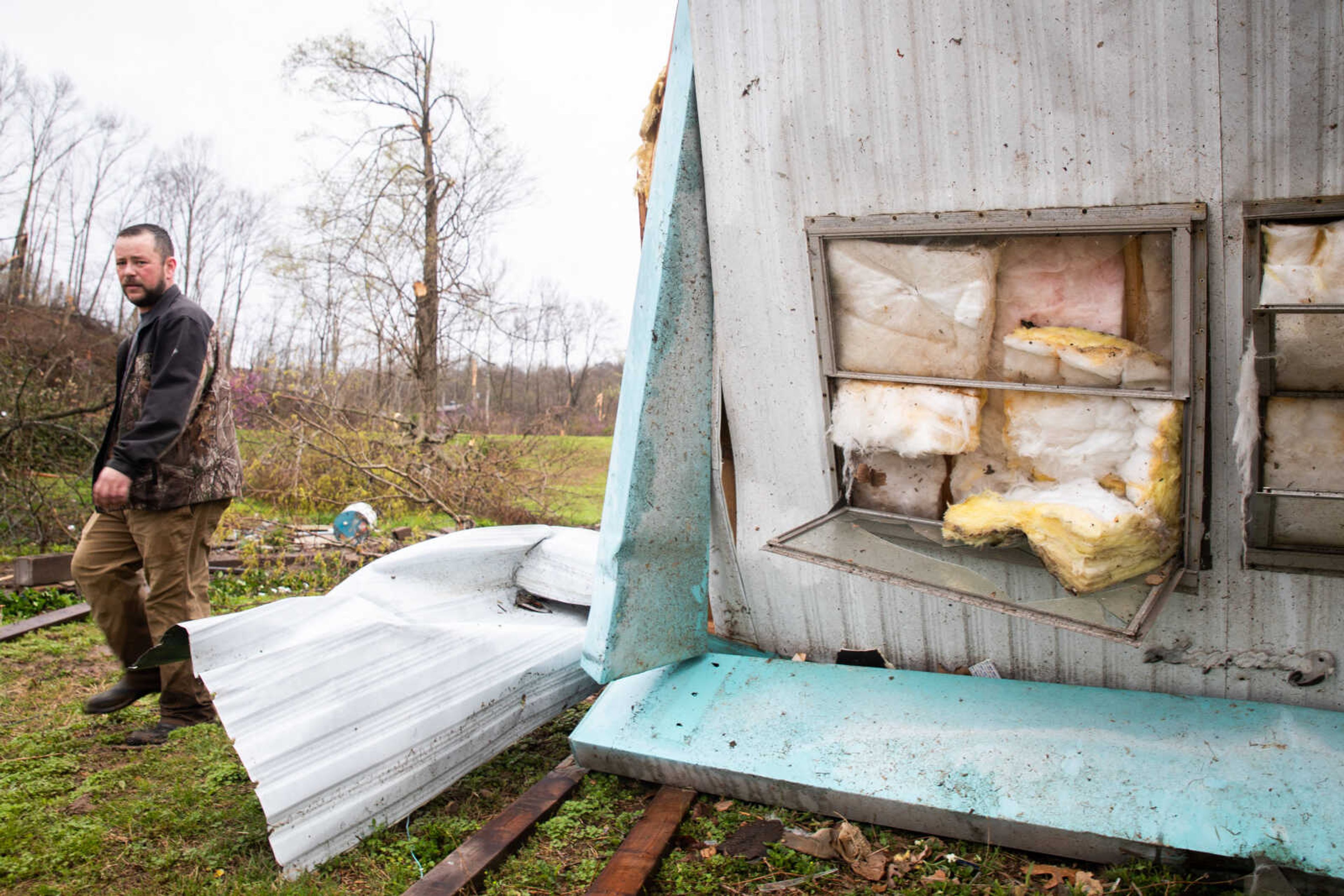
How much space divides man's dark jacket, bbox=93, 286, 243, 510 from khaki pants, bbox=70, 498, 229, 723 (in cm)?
11

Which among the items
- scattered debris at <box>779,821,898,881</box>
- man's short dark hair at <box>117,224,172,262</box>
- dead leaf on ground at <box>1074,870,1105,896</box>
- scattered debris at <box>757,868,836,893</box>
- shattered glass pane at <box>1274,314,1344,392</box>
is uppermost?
man's short dark hair at <box>117,224,172,262</box>

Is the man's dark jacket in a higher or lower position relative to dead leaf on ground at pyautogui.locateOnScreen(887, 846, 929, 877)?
higher

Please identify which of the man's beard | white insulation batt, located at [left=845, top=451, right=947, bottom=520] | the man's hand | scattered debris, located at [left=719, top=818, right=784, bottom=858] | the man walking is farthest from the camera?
the man's beard

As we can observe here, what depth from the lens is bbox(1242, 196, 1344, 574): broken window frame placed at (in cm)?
204

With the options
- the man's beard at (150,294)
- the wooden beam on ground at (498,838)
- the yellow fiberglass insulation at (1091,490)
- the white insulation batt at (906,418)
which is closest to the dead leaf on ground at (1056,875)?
the yellow fiberglass insulation at (1091,490)

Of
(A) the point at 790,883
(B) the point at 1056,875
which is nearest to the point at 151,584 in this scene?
(A) the point at 790,883

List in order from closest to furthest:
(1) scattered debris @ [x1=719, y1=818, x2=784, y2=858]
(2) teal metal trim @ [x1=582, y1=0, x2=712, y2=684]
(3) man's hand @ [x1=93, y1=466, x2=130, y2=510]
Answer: (1) scattered debris @ [x1=719, y1=818, x2=784, y2=858] → (2) teal metal trim @ [x1=582, y1=0, x2=712, y2=684] → (3) man's hand @ [x1=93, y1=466, x2=130, y2=510]

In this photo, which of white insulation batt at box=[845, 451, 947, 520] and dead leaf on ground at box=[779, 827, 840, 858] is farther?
white insulation batt at box=[845, 451, 947, 520]

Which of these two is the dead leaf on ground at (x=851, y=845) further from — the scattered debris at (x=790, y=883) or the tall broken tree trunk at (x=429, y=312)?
the tall broken tree trunk at (x=429, y=312)

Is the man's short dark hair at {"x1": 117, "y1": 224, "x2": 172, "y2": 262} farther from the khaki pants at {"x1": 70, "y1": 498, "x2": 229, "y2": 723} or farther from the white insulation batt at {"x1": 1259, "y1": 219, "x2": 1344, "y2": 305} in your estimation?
the white insulation batt at {"x1": 1259, "y1": 219, "x2": 1344, "y2": 305}

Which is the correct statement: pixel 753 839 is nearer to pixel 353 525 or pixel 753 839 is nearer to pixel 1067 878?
pixel 1067 878

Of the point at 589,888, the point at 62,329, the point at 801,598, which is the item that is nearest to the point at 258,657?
the point at 589,888

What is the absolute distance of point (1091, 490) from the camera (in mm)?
2365

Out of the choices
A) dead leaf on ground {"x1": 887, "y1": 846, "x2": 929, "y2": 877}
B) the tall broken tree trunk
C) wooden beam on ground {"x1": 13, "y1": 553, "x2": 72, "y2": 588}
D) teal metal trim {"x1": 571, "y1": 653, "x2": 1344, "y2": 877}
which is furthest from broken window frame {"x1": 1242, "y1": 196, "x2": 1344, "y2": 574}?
the tall broken tree trunk
